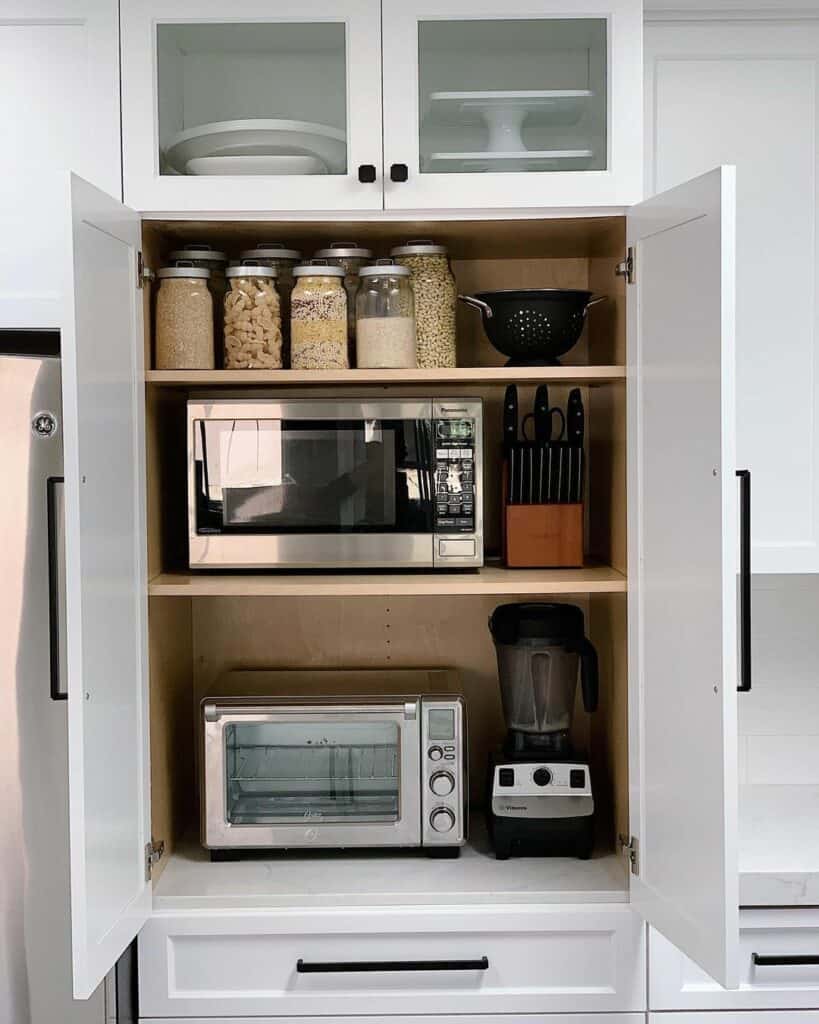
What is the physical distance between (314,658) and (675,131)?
3.97ft

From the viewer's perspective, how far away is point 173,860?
77.5 inches

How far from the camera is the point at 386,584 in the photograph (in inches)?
72.6

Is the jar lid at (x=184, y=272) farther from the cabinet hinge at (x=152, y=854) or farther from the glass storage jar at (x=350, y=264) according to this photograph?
the cabinet hinge at (x=152, y=854)

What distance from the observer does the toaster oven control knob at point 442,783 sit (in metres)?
1.93

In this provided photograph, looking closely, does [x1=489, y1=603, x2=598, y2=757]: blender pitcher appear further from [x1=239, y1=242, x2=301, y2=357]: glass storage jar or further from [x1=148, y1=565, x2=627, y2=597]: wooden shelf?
[x1=239, y1=242, x2=301, y2=357]: glass storage jar

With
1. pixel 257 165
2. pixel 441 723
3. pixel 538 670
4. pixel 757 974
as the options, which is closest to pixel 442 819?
pixel 441 723

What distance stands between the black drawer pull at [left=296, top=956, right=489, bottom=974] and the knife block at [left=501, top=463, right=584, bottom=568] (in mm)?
677

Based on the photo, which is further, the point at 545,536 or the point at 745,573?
the point at 545,536

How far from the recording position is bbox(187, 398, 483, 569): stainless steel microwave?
75.2 inches

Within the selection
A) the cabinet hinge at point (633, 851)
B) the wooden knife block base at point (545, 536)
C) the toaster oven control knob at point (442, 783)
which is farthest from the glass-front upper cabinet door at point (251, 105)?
the cabinet hinge at point (633, 851)

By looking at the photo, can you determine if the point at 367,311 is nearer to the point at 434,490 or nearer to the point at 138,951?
the point at 434,490

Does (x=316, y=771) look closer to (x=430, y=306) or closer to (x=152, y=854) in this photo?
(x=152, y=854)

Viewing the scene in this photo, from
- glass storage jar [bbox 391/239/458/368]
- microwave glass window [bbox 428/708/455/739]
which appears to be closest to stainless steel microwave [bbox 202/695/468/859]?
microwave glass window [bbox 428/708/455/739]

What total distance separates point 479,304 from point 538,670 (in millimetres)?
668
